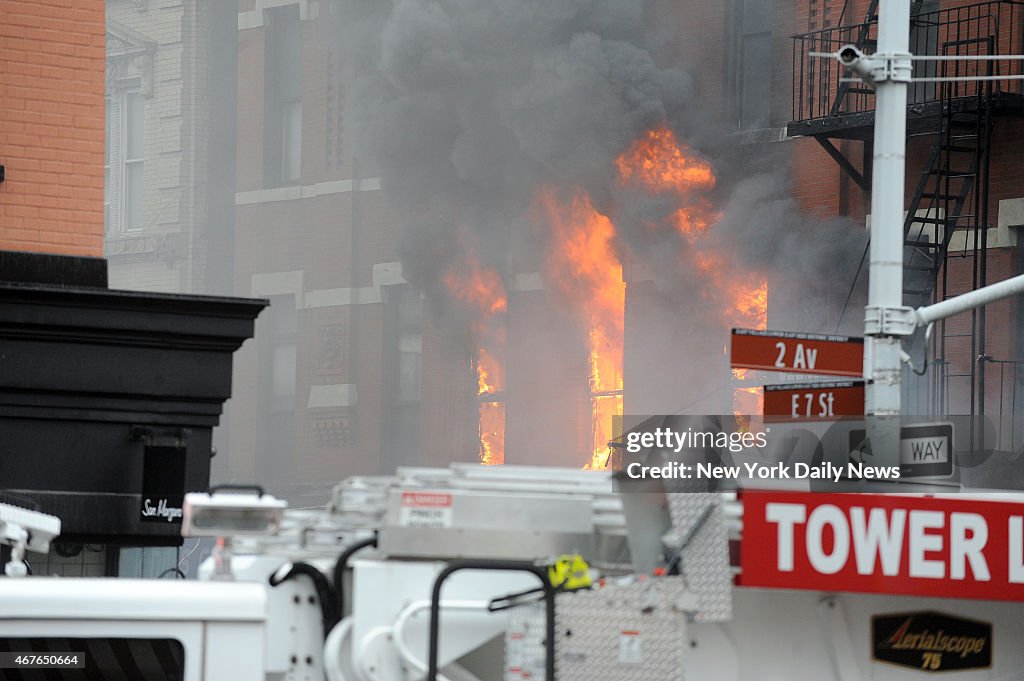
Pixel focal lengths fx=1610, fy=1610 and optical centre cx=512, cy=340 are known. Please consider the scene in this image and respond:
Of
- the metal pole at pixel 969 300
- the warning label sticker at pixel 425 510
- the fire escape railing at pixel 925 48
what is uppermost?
the fire escape railing at pixel 925 48

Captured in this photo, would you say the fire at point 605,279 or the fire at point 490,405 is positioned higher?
the fire at point 605,279

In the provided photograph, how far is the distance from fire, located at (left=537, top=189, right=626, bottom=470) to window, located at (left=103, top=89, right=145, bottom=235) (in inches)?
361

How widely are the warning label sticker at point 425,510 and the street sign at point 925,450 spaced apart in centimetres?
588

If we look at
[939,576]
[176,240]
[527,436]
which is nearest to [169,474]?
[939,576]

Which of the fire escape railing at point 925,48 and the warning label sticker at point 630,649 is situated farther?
the fire escape railing at point 925,48

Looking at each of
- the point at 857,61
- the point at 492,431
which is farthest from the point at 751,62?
the point at 857,61

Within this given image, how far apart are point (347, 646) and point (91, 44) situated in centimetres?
759

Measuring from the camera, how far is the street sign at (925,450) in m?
10.5

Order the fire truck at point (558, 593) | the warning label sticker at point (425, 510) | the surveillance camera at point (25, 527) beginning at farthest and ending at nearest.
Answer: the surveillance camera at point (25, 527) < the warning label sticker at point (425, 510) < the fire truck at point (558, 593)

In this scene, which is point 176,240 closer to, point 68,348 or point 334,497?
point 68,348

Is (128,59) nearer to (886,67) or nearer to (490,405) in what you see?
(490,405)

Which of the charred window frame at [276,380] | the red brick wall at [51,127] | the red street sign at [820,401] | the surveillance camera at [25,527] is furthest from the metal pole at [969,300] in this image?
the charred window frame at [276,380]

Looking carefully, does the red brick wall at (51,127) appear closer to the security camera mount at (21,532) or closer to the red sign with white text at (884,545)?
the security camera mount at (21,532)

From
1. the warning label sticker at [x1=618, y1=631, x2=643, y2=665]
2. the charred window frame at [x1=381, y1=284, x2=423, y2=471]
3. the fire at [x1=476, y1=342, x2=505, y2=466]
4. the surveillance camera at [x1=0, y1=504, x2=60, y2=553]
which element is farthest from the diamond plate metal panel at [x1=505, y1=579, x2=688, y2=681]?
the charred window frame at [x1=381, y1=284, x2=423, y2=471]
